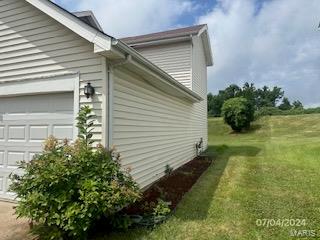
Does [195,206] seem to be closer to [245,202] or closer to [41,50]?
[245,202]

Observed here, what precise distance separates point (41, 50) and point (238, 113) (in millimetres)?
24008

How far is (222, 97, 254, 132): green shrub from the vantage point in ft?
91.0

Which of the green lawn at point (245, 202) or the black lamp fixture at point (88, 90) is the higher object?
the black lamp fixture at point (88, 90)

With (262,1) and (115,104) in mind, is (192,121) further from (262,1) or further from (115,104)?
(115,104)

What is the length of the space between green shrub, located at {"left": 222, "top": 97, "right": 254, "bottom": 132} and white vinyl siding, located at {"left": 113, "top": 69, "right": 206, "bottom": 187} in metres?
17.5

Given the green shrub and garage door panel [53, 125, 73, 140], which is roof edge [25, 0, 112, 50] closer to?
garage door panel [53, 125, 73, 140]

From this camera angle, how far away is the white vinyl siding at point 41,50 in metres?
5.33

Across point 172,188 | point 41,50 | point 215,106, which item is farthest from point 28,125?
point 215,106

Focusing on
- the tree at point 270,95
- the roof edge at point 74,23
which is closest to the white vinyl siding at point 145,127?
the roof edge at point 74,23

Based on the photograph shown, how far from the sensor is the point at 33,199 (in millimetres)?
3951

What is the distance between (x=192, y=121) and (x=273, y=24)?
5.35 m

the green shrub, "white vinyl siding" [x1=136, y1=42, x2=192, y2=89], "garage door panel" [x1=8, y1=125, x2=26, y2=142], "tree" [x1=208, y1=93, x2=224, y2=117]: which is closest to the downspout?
"garage door panel" [x1=8, y1=125, x2=26, y2=142]

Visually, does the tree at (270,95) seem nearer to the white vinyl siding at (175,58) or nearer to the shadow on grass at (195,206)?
the white vinyl siding at (175,58)

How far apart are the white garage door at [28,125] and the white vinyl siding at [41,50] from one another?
1.54ft
